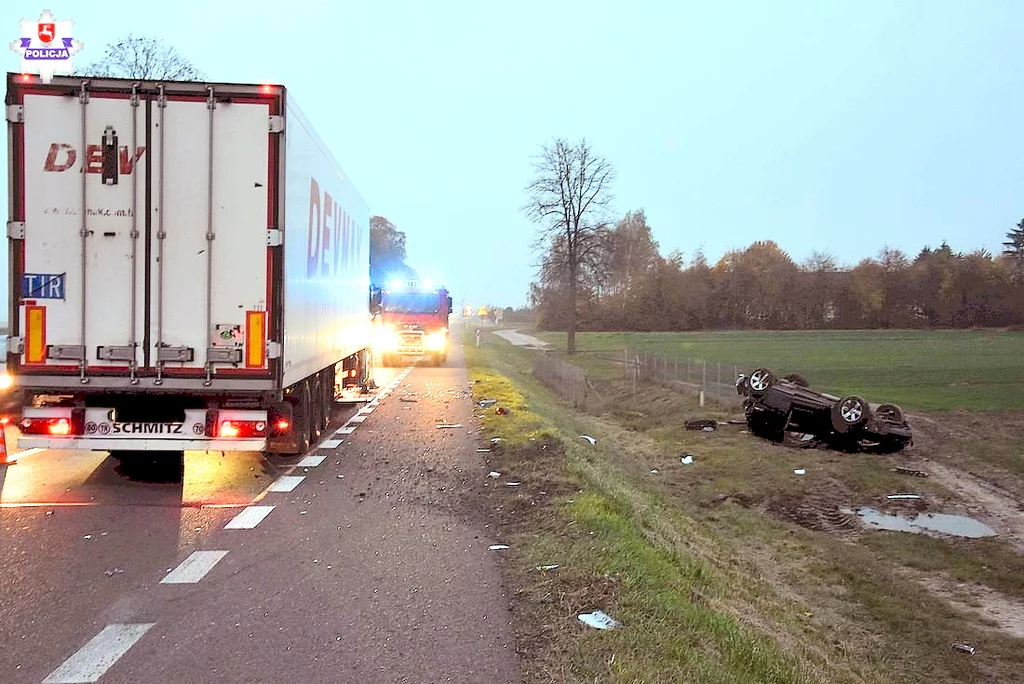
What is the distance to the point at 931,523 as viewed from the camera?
1324cm

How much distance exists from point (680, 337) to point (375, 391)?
5638cm

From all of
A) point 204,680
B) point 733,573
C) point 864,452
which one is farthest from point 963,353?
point 204,680

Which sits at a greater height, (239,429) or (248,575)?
(239,429)

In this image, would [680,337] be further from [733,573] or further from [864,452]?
[733,573]

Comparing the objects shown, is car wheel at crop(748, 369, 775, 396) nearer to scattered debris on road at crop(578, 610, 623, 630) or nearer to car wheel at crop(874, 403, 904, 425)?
car wheel at crop(874, 403, 904, 425)

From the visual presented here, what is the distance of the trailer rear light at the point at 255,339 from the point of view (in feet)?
28.0

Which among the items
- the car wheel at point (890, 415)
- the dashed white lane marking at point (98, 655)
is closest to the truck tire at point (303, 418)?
the dashed white lane marking at point (98, 655)

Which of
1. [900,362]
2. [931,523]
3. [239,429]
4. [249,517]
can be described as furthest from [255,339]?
[900,362]

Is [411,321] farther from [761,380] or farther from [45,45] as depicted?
[45,45]

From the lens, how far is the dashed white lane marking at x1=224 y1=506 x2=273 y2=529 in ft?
25.1

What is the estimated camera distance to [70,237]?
326 inches

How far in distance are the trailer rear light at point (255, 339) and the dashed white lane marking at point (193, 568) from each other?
89.6 inches

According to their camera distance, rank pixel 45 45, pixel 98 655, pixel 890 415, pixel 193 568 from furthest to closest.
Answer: pixel 890 415 < pixel 45 45 < pixel 193 568 < pixel 98 655

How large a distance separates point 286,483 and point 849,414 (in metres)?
12.7
